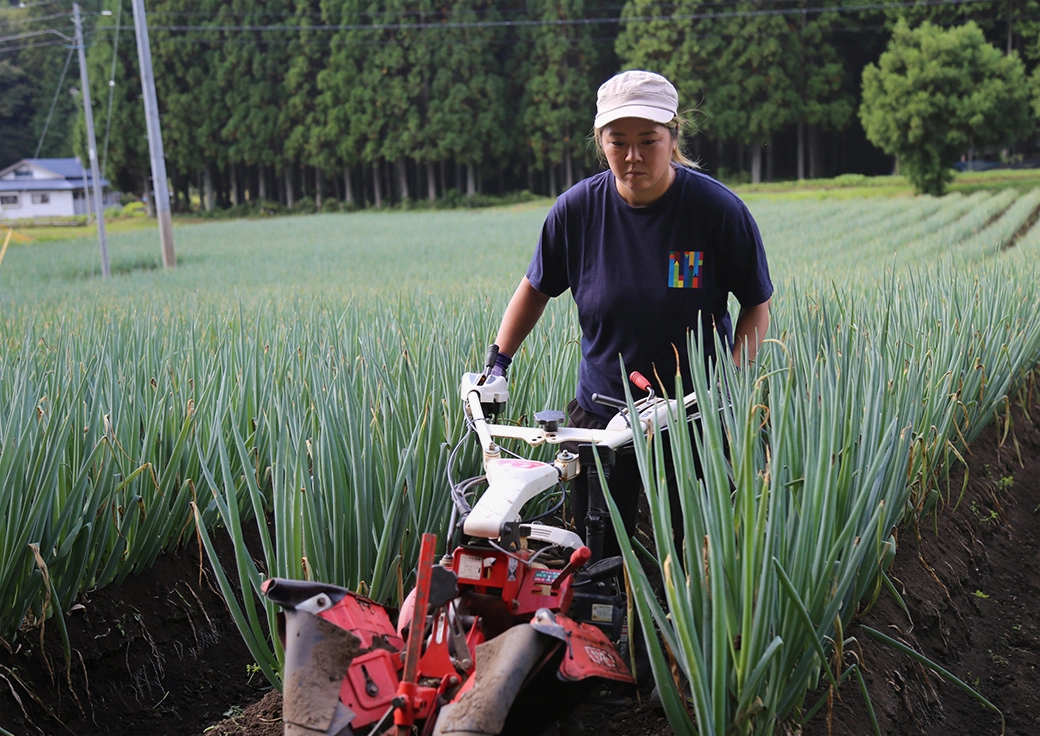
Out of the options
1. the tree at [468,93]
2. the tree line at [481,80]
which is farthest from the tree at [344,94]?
the tree at [468,93]

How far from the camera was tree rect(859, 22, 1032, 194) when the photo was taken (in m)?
28.7

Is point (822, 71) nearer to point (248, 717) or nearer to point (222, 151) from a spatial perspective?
point (222, 151)

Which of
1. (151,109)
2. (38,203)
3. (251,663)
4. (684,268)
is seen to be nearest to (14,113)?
(38,203)

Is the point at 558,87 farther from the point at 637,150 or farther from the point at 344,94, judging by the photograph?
the point at 637,150

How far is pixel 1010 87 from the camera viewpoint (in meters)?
29.8

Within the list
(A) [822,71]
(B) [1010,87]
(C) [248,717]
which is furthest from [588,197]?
(A) [822,71]

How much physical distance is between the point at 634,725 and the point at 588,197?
112cm

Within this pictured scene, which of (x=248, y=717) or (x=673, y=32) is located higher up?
(x=673, y=32)

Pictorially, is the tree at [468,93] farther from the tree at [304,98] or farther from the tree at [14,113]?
the tree at [14,113]

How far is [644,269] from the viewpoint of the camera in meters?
2.27

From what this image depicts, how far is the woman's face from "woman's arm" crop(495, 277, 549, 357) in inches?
14.8

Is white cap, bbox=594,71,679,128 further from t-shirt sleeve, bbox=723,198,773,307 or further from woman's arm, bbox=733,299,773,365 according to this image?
woman's arm, bbox=733,299,773,365

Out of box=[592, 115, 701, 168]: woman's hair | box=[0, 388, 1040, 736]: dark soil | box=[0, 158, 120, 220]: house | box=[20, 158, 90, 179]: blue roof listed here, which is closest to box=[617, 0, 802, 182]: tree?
box=[0, 158, 120, 220]: house

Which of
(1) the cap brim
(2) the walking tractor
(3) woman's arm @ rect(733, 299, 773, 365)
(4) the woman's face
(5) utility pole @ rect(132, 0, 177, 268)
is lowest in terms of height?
(2) the walking tractor
